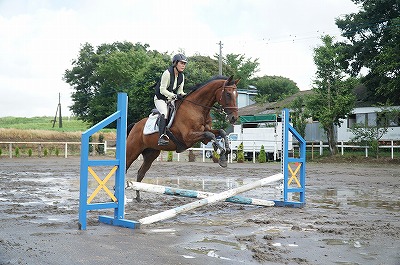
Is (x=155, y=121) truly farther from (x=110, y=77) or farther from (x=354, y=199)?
(x=110, y=77)

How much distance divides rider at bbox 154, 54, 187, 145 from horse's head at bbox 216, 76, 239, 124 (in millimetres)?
835

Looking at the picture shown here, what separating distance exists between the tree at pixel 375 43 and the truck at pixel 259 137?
718 centimetres

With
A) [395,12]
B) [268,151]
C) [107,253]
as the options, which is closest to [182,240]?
[107,253]

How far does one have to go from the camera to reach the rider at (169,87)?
9.19 metres

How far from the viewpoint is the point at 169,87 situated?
941 centimetres

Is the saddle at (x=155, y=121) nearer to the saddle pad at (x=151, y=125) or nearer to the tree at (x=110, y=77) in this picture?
the saddle pad at (x=151, y=125)

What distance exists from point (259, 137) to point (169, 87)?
82.6ft

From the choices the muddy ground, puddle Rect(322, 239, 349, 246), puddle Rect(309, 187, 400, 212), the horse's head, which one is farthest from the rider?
puddle Rect(322, 239, 349, 246)

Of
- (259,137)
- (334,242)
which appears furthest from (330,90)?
(334,242)

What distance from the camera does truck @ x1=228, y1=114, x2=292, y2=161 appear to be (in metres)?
32.1

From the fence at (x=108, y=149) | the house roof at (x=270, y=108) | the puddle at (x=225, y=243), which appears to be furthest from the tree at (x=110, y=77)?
the puddle at (x=225, y=243)

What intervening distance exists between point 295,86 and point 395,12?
3960cm

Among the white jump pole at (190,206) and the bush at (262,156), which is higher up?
the bush at (262,156)

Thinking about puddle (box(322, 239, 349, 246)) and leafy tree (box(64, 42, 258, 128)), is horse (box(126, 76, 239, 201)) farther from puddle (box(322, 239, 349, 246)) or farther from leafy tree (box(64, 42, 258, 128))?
leafy tree (box(64, 42, 258, 128))
